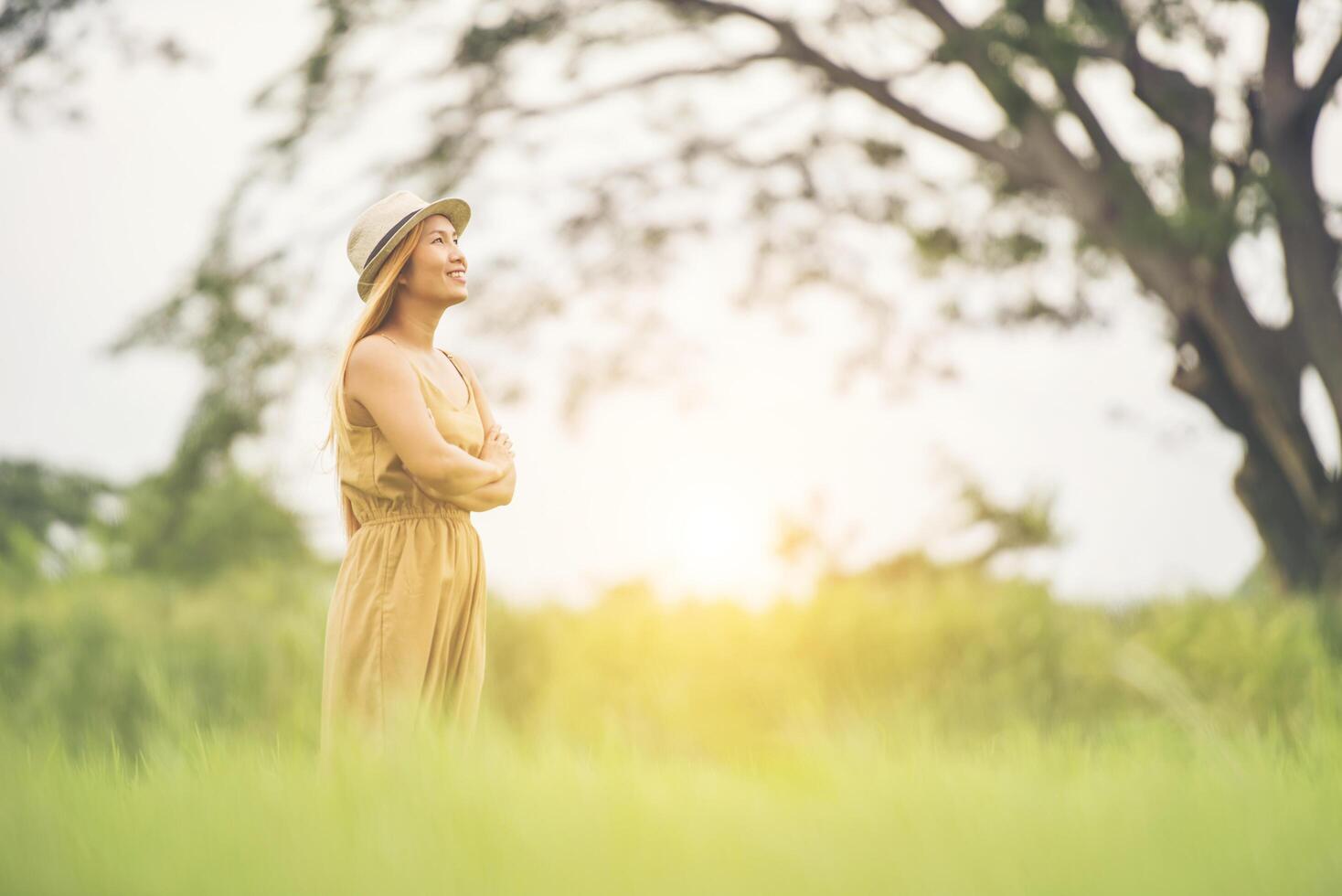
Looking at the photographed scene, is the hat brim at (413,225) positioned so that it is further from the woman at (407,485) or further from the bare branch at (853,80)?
the bare branch at (853,80)

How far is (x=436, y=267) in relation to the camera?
267 centimetres

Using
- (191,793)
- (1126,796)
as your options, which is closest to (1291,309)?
(1126,796)

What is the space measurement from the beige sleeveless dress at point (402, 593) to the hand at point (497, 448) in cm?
3

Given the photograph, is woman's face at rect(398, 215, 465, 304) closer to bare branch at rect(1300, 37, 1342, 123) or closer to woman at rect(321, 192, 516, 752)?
woman at rect(321, 192, 516, 752)

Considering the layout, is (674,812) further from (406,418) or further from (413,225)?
(413,225)

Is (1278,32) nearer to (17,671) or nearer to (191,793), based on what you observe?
(191,793)

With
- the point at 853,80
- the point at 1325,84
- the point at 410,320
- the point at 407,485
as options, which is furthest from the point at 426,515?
the point at 1325,84

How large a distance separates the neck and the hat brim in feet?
0.26

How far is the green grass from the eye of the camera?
4.96ft

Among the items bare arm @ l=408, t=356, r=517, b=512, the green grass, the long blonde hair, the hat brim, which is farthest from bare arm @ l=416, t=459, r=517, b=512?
the green grass

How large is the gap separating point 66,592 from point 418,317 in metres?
7.54

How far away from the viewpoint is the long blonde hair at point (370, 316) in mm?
2608

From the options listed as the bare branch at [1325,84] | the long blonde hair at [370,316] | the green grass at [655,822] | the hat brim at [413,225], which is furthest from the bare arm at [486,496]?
the bare branch at [1325,84]

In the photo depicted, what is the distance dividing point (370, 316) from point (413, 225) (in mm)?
223
